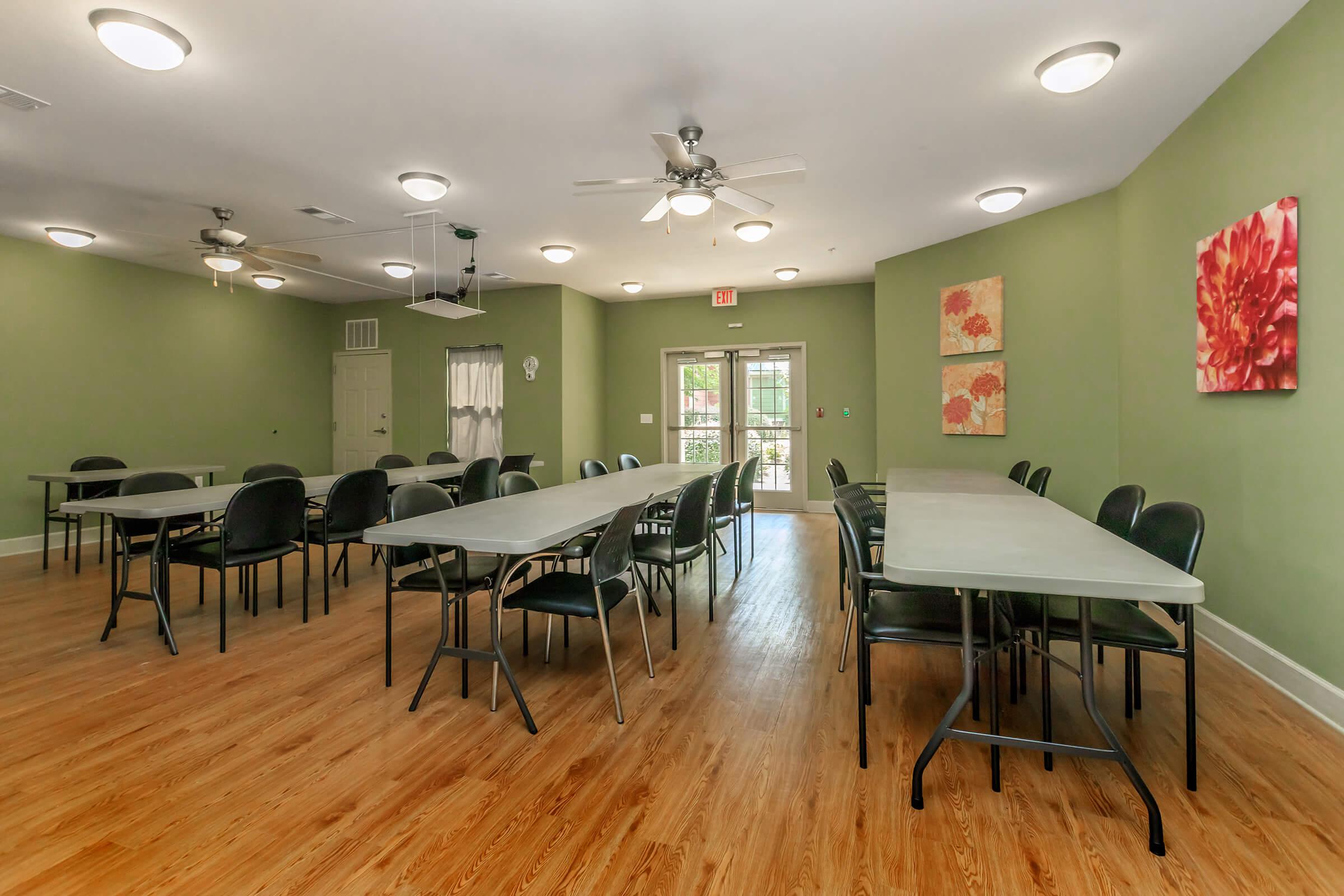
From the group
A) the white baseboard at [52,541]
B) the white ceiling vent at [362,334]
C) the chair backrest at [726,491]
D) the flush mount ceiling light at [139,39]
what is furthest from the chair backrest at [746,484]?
the white ceiling vent at [362,334]

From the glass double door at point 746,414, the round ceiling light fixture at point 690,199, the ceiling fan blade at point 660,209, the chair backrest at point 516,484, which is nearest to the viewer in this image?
the round ceiling light fixture at point 690,199

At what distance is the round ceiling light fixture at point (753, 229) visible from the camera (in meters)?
5.00

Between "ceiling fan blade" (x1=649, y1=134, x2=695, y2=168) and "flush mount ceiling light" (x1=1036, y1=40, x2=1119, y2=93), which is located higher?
"flush mount ceiling light" (x1=1036, y1=40, x2=1119, y2=93)

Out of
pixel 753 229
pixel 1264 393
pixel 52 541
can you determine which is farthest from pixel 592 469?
pixel 52 541

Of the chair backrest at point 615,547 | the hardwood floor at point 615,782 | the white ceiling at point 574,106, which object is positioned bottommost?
the hardwood floor at point 615,782

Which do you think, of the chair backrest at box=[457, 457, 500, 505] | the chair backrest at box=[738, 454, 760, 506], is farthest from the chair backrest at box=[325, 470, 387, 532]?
the chair backrest at box=[738, 454, 760, 506]

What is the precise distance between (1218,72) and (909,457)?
3.94 m

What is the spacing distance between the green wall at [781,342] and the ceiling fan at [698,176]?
4.47m

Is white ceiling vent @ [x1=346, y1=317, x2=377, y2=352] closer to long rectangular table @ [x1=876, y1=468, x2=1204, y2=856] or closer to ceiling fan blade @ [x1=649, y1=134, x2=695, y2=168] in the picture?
ceiling fan blade @ [x1=649, y1=134, x2=695, y2=168]

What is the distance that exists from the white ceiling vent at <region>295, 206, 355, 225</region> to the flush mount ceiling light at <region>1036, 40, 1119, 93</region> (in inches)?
193

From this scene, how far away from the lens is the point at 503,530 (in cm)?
254

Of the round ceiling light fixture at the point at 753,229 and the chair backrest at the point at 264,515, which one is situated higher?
the round ceiling light fixture at the point at 753,229

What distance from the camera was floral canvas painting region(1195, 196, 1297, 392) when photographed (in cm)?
278

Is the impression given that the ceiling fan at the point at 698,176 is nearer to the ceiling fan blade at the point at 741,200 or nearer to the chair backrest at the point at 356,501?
the ceiling fan blade at the point at 741,200
